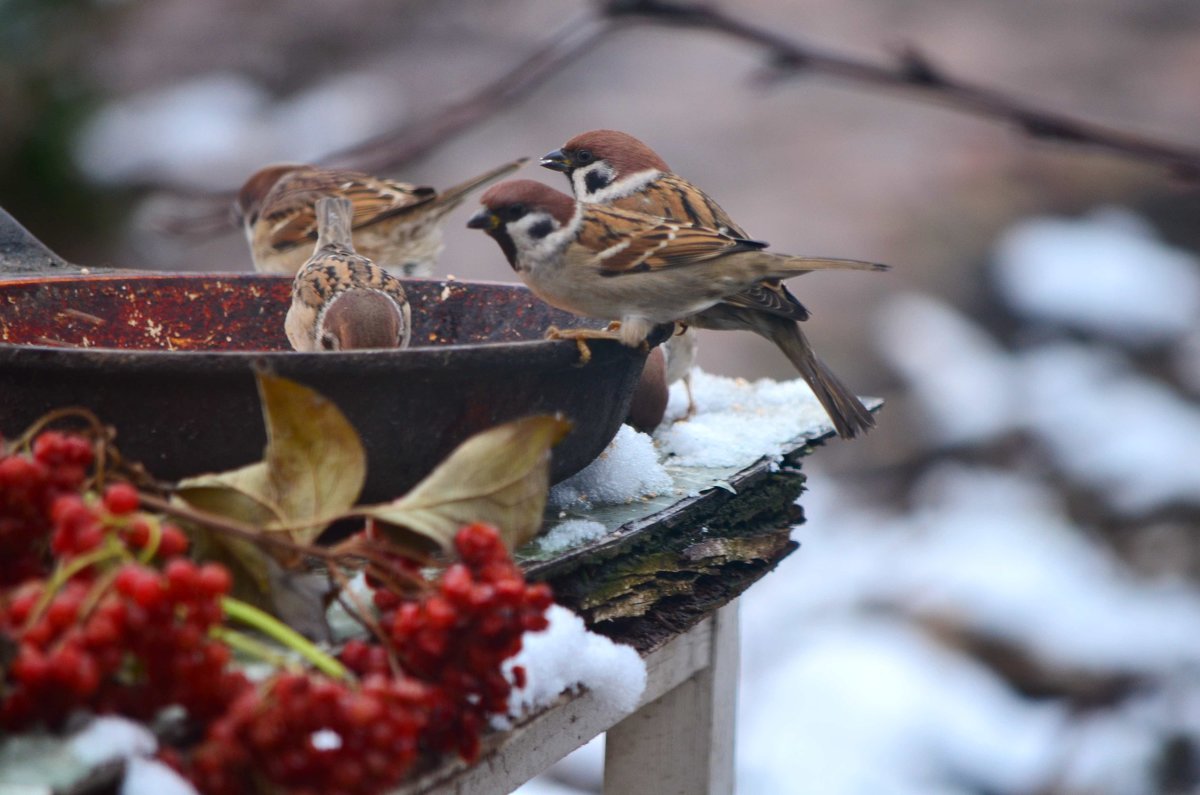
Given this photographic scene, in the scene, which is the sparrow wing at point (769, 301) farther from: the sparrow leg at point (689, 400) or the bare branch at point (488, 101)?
the bare branch at point (488, 101)

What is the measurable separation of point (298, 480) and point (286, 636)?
0.44ft

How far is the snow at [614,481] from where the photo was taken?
147 cm

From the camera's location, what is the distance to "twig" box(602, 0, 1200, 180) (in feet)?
2.51

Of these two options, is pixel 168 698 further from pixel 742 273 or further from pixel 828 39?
pixel 828 39

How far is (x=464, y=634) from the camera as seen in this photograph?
2.83ft

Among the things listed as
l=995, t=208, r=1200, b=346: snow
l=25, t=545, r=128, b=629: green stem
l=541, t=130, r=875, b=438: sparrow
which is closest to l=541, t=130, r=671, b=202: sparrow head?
l=541, t=130, r=875, b=438: sparrow

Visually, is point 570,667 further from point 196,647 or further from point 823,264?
point 823,264

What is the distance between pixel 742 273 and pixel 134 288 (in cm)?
84

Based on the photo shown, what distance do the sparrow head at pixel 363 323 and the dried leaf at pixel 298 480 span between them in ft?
3.03

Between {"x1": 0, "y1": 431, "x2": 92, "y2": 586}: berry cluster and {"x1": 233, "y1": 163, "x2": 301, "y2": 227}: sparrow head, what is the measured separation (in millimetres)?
2666

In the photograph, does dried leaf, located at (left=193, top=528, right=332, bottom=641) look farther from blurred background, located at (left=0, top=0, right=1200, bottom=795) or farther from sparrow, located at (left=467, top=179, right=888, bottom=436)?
blurred background, located at (left=0, top=0, right=1200, bottom=795)

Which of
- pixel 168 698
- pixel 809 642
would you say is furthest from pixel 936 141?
pixel 168 698

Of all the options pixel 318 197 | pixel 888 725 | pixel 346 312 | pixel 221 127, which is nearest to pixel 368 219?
pixel 318 197

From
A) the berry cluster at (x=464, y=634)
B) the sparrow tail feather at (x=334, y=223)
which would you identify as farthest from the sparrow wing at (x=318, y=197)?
the berry cluster at (x=464, y=634)
